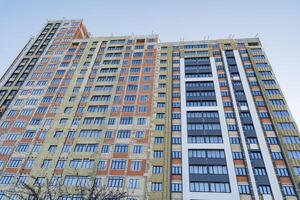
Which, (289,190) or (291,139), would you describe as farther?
(291,139)

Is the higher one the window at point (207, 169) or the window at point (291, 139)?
the window at point (291, 139)

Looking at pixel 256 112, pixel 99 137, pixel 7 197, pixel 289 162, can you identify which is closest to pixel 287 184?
pixel 289 162

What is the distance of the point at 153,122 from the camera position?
51750 mm

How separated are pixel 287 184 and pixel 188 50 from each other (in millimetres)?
41336

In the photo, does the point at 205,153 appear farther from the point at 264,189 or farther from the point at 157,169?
the point at 264,189

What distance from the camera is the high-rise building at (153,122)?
1684 inches

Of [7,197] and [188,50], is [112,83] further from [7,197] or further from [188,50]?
[7,197]

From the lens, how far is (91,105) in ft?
187

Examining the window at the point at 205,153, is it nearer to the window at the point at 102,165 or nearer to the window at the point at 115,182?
the window at the point at 115,182

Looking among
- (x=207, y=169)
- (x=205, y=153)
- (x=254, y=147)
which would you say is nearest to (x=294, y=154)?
(x=254, y=147)

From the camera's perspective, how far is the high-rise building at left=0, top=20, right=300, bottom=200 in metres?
42.8

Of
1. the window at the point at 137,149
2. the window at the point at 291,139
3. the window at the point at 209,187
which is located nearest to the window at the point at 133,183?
the window at the point at 137,149

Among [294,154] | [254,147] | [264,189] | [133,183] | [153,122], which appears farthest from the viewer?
[153,122]

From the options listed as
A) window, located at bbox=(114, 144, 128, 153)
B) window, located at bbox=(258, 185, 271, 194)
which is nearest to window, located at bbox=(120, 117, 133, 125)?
window, located at bbox=(114, 144, 128, 153)
